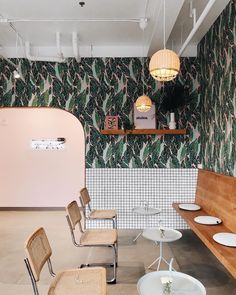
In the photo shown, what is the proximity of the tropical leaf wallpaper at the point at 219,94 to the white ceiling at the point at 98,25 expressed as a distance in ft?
0.83

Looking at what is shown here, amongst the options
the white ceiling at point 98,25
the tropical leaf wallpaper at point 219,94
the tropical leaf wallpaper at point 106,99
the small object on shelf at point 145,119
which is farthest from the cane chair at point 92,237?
the white ceiling at point 98,25

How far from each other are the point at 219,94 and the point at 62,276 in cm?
331

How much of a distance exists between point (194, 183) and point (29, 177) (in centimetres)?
424

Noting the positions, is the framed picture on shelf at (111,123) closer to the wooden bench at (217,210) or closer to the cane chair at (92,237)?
the wooden bench at (217,210)

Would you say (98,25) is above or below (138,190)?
above

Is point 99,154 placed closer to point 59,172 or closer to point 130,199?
point 130,199

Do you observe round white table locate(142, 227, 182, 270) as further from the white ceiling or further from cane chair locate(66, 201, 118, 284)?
the white ceiling

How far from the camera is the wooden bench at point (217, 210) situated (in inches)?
105

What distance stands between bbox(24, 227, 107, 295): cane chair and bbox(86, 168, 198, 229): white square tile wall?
9.57 feet

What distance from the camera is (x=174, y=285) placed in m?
2.13

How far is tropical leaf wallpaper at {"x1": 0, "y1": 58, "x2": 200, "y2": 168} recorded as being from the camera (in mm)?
5387

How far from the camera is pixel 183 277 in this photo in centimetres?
225

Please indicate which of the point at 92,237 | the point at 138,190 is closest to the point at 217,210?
the point at 92,237

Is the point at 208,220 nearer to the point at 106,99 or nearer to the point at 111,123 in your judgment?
the point at 111,123
